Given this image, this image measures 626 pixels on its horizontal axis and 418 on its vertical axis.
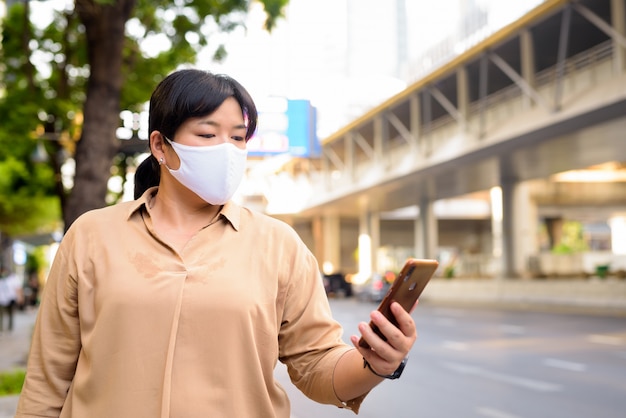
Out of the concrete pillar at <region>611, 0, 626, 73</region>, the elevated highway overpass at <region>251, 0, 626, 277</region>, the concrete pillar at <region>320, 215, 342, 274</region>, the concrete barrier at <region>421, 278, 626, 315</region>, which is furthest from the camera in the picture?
the concrete pillar at <region>320, 215, 342, 274</region>

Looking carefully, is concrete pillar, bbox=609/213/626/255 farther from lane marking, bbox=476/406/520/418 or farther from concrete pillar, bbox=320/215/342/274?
lane marking, bbox=476/406/520/418

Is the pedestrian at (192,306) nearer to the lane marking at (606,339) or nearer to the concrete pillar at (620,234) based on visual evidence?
the lane marking at (606,339)

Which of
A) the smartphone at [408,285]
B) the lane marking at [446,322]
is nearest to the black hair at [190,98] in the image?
the smartphone at [408,285]

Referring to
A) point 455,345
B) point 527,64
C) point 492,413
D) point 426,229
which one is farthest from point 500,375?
point 426,229

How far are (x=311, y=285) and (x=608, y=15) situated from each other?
29328mm

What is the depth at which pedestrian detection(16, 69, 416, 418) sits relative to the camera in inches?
94.8

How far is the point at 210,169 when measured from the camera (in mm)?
2572

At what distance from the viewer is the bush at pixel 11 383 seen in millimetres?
9665

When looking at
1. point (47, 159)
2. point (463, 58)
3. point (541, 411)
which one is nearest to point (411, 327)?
point (541, 411)

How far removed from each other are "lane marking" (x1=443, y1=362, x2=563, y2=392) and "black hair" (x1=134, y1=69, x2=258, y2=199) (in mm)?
8997

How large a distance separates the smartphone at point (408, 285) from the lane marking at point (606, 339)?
15533 mm

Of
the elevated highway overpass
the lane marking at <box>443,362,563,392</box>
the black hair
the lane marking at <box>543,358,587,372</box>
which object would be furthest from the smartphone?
the elevated highway overpass

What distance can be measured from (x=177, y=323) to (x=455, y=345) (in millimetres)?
15300

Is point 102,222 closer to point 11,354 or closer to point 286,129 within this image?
point 11,354
